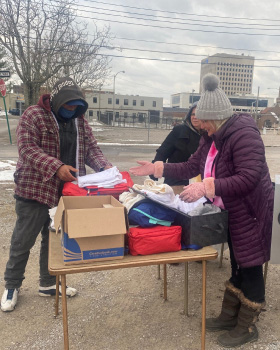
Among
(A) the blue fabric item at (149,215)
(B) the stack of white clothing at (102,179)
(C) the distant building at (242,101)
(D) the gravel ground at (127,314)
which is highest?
(C) the distant building at (242,101)

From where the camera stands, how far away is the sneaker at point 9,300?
270cm

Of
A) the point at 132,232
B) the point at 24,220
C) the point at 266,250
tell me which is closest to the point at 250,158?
the point at 266,250

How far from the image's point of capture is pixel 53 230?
89.7 inches

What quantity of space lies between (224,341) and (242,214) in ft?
3.22

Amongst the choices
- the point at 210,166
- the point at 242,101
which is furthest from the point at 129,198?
the point at 242,101

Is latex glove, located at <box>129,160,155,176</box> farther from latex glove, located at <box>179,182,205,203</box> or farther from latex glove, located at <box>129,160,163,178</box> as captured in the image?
latex glove, located at <box>179,182,205,203</box>

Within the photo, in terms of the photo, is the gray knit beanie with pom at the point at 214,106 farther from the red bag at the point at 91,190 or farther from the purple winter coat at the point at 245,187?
the red bag at the point at 91,190

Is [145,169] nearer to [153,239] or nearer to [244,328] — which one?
[153,239]

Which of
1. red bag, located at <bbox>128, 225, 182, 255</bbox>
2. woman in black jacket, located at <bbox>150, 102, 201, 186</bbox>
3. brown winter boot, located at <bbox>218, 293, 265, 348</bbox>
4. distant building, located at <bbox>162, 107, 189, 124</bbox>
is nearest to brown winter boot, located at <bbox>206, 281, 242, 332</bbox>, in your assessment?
brown winter boot, located at <bbox>218, 293, 265, 348</bbox>

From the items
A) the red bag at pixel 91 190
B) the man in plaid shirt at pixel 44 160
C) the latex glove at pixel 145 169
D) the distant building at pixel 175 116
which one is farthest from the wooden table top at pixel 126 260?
the distant building at pixel 175 116

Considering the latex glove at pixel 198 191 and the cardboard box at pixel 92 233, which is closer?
the cardboard box at pixel 92 233

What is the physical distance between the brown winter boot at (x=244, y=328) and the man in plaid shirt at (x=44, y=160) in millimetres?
1552

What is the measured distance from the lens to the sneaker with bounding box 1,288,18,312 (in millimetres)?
2699

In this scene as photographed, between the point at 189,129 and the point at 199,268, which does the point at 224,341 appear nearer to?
the point at 199,268
